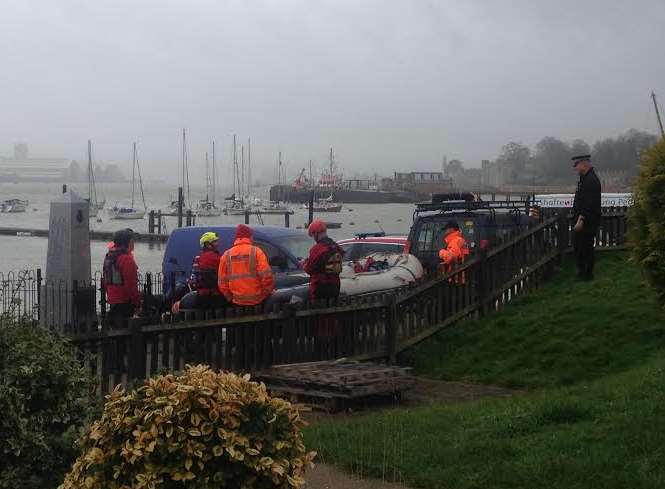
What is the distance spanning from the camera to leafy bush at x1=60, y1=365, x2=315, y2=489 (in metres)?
4.60

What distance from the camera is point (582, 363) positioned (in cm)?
1126

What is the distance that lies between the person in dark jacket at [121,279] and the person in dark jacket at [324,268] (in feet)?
7.45

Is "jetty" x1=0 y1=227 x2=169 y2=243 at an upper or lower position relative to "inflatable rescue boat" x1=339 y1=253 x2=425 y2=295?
lower

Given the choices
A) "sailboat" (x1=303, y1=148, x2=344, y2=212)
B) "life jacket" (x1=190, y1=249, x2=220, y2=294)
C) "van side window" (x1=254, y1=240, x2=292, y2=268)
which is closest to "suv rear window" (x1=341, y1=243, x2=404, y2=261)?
"van side window" (x1=254, y1=240, x2=292, y2=268)

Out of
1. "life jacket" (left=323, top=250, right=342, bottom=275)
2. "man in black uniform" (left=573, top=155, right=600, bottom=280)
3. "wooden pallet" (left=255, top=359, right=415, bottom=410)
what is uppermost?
"man in black uniform" (left=573, top=155, right=600, bottom=280)

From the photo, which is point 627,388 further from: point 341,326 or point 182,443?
point 182,443

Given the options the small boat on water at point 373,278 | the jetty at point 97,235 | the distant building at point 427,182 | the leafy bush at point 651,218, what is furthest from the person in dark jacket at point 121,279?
the jetty at point 97,235

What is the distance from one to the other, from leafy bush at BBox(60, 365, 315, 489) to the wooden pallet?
5014 mm

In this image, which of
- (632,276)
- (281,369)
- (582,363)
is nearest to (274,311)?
(281,369)

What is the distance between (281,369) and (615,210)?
8.13 m

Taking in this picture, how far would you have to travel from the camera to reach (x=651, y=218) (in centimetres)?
877

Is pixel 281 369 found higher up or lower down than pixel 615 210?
lower down

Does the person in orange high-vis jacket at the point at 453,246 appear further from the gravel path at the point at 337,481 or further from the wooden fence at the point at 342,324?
the gravel path at the point at 337,481

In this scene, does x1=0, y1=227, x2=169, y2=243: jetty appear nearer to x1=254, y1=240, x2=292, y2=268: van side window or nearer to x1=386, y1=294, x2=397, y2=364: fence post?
x1=254, y1=240, x2=292, y2=268: van side window
